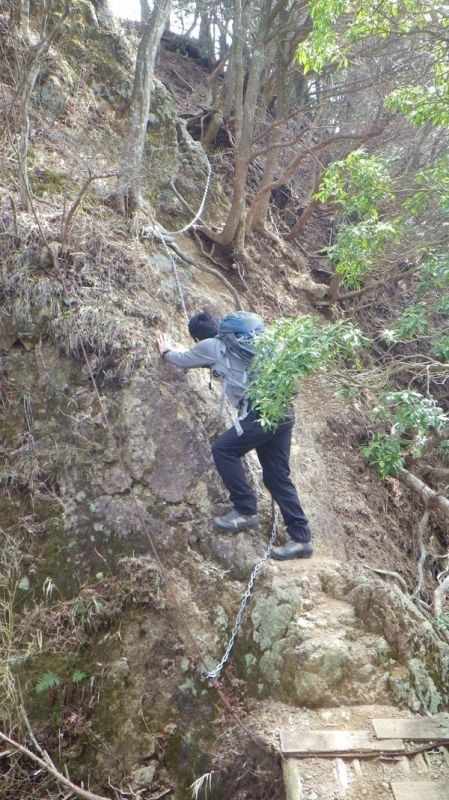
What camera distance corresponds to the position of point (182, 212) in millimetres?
8148

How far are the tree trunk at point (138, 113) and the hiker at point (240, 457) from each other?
2.71 meters

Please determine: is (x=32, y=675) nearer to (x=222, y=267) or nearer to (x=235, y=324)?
(x=235, y=324)

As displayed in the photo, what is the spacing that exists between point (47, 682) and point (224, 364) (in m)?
2.62

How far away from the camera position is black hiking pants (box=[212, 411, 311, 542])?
4508mm

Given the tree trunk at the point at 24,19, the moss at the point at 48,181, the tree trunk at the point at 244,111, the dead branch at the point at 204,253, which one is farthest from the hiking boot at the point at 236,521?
the tree trunk at the point at 24,19

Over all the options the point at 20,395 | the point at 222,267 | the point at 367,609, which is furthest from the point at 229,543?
the point at 222,267

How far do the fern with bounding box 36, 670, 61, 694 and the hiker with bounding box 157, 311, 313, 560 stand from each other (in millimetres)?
1598

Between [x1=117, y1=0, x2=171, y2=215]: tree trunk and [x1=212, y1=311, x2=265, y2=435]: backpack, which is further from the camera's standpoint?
[x1=117, y1=0, x2=171, y2=215]: tree trunk

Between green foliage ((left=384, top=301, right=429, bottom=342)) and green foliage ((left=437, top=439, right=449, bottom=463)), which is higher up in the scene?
green foliage ((left=384, top=301, right=429, bottom=342))

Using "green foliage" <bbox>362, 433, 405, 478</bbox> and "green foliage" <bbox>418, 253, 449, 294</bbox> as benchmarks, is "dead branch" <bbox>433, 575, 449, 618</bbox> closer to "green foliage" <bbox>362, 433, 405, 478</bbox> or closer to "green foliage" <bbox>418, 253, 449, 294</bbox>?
"green foliage" <bbox>362, 433, 405, 478</bbox>

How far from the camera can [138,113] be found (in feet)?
21.6

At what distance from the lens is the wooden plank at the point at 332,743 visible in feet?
11.0

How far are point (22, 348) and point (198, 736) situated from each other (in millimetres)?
3443

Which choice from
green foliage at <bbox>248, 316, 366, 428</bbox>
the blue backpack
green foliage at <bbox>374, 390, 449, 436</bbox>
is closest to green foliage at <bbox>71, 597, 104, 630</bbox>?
green foliage at <bbox>248, 316, 366, 428</bbox>
